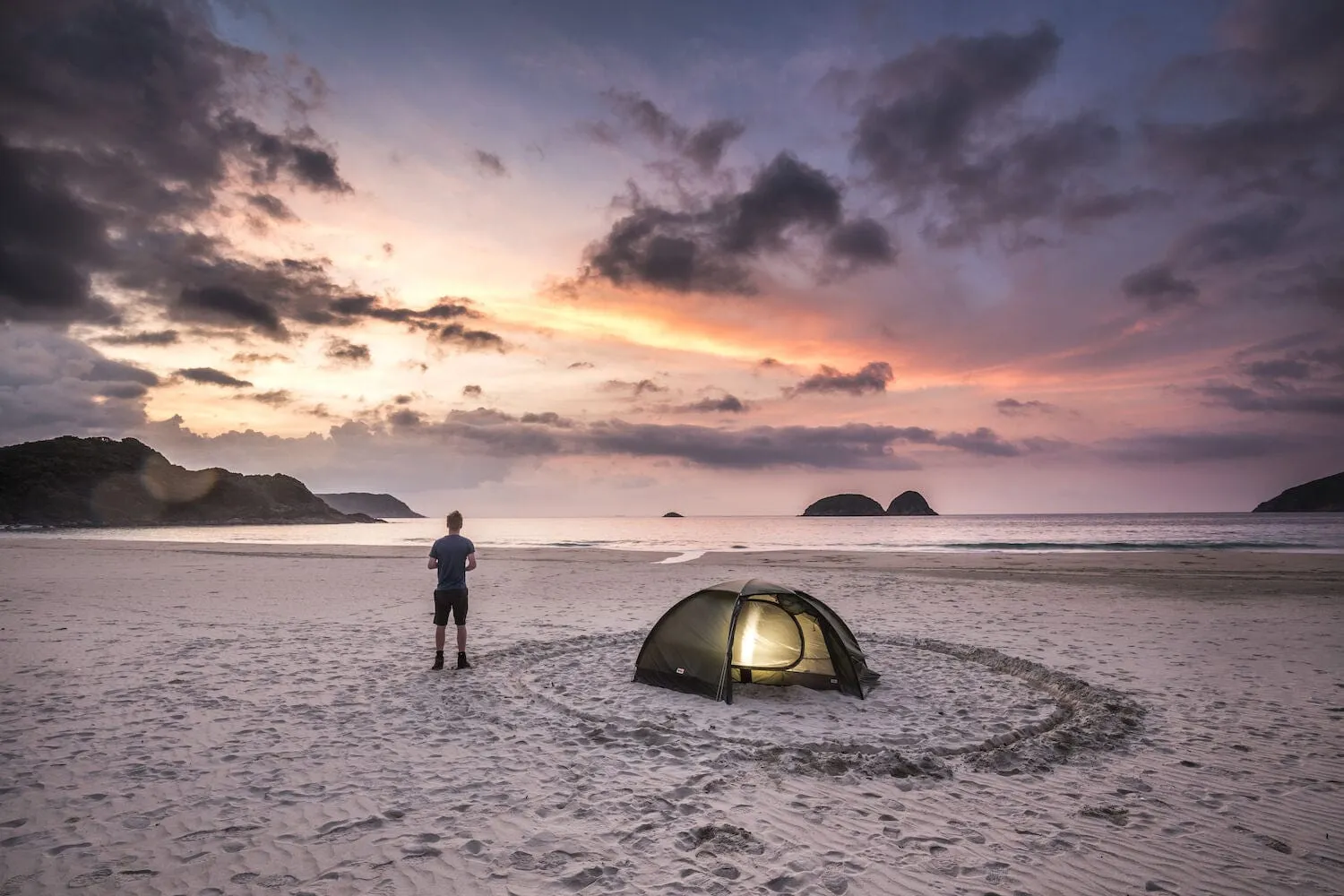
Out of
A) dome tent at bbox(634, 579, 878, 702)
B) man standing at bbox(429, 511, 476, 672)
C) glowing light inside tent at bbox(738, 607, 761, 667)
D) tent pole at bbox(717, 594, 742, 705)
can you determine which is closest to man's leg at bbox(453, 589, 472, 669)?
man standing at bbox(429, 511, 476, 672)

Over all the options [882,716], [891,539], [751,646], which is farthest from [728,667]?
[891,539]

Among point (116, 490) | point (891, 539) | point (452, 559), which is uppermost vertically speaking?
point (116, 490)

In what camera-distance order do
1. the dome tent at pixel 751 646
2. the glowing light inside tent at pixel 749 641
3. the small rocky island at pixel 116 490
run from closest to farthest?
the dome tent at pixel 751 646, the glowing light inside tent at pixel 749 641, the small rocky island at pixel 116 490

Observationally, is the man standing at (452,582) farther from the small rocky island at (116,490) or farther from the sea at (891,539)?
the small rocky island at (116,490)

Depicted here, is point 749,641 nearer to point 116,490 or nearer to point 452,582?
point 452,582

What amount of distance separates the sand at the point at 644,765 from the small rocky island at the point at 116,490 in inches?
6103

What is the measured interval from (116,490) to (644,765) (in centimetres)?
19996

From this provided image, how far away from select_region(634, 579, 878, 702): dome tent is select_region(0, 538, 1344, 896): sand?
0.37m

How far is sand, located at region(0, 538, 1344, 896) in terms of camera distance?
5422 millimetres

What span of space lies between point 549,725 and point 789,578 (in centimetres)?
2331

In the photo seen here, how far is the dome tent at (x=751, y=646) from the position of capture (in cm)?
1077

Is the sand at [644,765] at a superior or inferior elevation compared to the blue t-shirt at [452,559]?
inferior

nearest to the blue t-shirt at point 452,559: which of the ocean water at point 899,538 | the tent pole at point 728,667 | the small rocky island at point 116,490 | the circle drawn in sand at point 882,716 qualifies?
the circle drawn in sand at point 882,716

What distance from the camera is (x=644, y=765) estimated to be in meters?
7.76
